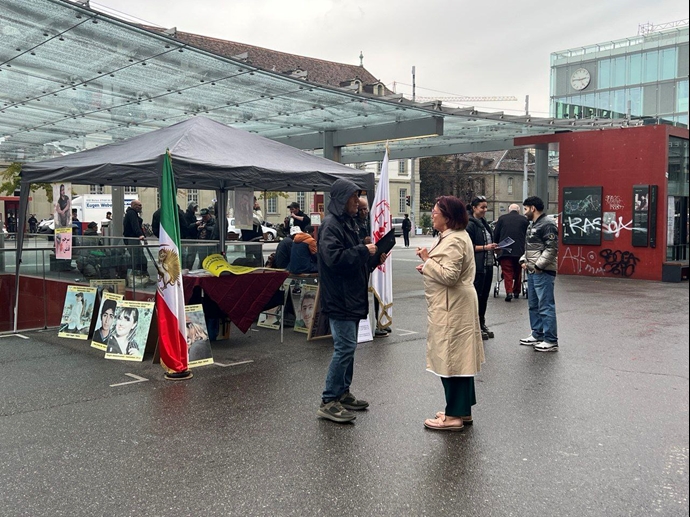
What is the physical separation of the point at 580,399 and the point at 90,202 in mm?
44933

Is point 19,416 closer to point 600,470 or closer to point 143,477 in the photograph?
point 143,477

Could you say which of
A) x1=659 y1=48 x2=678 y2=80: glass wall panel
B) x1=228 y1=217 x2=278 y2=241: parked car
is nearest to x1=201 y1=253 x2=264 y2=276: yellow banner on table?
x1=228 y1=217 x2=278 y2=241: parked car

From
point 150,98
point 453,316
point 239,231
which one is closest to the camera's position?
point 453,316

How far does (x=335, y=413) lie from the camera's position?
5.49m

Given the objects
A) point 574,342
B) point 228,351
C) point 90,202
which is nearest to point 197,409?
point 228,351

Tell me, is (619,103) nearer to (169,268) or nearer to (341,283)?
(169,268)

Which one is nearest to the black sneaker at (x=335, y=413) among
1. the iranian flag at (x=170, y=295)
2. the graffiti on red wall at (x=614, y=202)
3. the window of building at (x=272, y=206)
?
the iranian flag at (x=170, y=295)

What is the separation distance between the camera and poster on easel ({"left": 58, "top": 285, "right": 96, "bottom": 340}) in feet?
29.7

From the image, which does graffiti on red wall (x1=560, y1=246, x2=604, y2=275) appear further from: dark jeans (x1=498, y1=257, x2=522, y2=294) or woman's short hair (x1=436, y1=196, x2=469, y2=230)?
woman's short hair (x1=436, y1=196, x2=469, y2=230)

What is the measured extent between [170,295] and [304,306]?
276 centimetres

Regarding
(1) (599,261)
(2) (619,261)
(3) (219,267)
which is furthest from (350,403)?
(1) (599,261)

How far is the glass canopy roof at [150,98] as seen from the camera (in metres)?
11.0

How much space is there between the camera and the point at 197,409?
5.90 m

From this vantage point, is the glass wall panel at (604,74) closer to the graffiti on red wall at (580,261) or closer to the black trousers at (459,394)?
the graffiti on red wall at (580,261)
